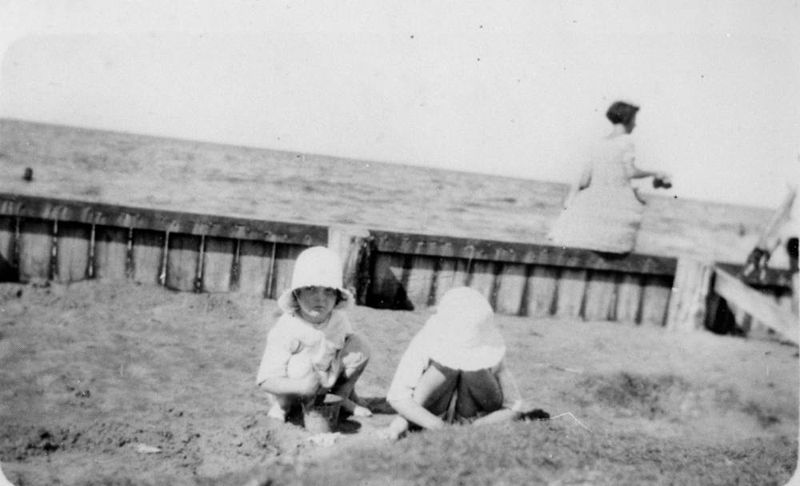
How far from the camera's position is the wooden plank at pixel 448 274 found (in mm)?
6676

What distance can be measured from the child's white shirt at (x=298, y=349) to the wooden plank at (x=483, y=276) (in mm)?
2773

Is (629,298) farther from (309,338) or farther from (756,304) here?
(309,338)

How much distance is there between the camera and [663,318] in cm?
713

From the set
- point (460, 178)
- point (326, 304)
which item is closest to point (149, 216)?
point (326, 304)

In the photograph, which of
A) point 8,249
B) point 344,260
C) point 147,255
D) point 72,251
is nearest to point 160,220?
point 147,255

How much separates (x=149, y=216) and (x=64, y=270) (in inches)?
35.3

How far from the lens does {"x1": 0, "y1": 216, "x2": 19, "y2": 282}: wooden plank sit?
6.11 meters

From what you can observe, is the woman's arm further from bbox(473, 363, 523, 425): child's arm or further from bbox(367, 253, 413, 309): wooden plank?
bbox(367, 253, 413, 309): wooden plank

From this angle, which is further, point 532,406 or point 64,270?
point 64,270

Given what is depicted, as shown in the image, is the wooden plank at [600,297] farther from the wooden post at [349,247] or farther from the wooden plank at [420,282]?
the wooden post at [349,247]

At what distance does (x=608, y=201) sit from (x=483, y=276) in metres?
1.32

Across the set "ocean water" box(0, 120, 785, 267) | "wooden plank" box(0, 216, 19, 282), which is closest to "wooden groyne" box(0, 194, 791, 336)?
"wooden plank" box(0, 216, 19, 282)

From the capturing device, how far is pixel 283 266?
6449mm

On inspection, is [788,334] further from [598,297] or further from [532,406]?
[532,406]
